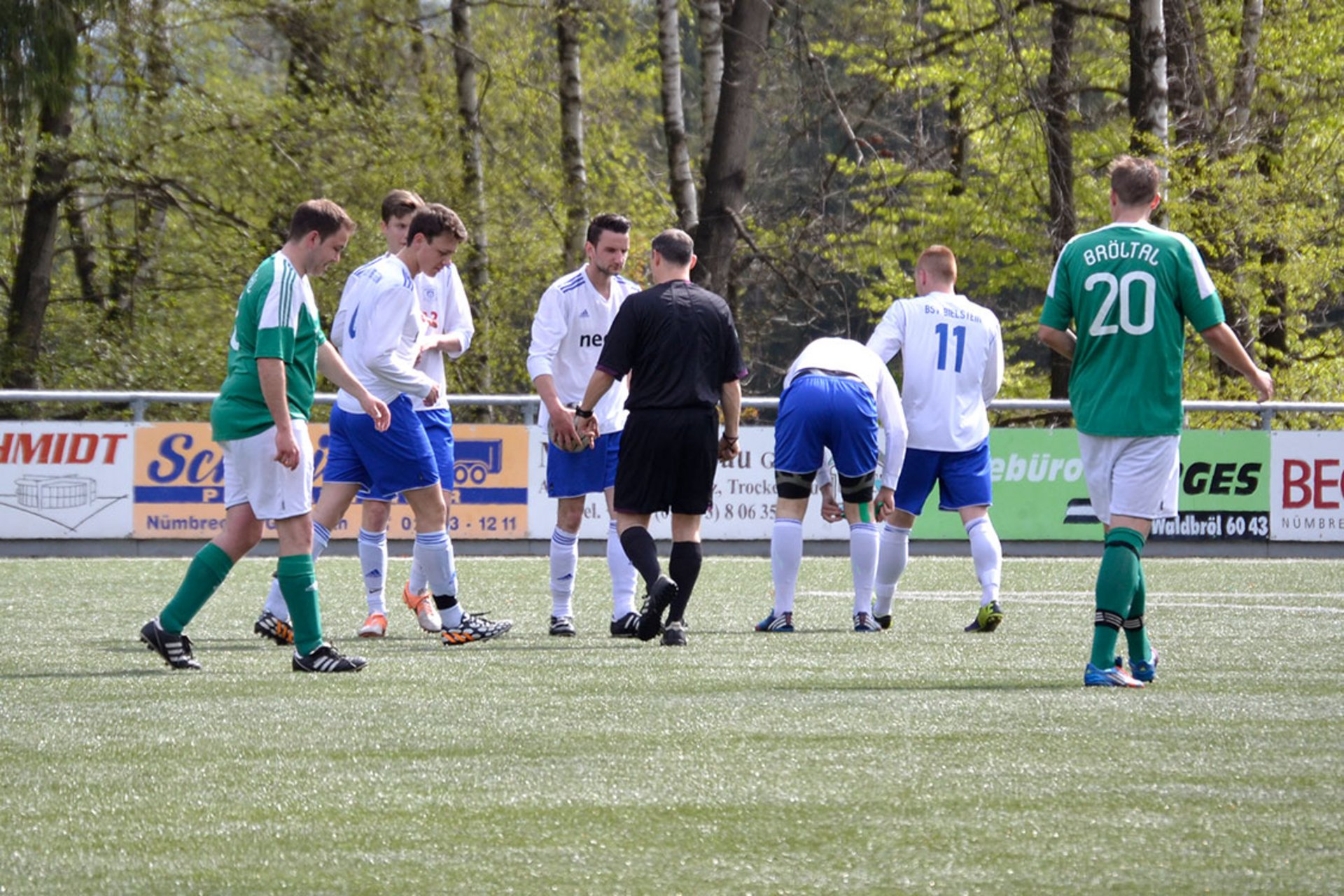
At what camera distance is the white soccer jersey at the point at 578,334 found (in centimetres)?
922

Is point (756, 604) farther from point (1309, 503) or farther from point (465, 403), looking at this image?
point (1309, 503)

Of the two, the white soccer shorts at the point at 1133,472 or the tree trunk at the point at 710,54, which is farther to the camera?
the tree trunk at the point at 710,54

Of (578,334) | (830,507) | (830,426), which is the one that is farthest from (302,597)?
(830,507)

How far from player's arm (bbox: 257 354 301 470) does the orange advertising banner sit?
8.38 m

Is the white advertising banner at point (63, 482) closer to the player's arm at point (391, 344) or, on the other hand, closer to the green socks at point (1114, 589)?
the player's arm at point (391, 344)

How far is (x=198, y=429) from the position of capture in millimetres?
16031

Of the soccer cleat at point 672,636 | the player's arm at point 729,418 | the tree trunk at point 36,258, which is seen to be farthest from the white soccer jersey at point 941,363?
the tree trunk at point 36,258

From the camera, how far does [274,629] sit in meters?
8.66

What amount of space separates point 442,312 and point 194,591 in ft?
8.56

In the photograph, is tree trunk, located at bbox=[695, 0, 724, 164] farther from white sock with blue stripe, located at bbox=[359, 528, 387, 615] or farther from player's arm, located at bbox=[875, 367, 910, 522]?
white sock with blue stripe, located at bbox=[359, 528, 387, 615]

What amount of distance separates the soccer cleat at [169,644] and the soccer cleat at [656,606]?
1.87 metres

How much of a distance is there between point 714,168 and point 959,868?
18933mm

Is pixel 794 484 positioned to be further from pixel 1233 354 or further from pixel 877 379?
pixel 1233 354

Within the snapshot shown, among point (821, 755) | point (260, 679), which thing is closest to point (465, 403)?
point (260, 679)
